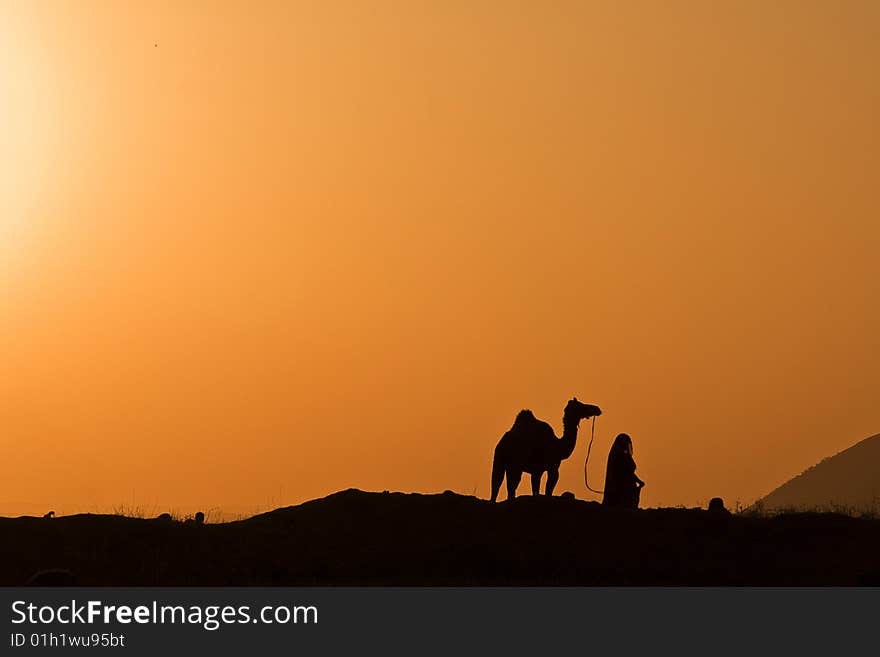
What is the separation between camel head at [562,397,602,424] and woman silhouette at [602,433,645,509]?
11.6 ft

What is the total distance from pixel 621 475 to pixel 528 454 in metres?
3.25

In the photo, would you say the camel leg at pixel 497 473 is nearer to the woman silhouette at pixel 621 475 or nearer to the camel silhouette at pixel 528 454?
the camel silhouette at pixel 528 454

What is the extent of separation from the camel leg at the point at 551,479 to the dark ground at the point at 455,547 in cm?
502

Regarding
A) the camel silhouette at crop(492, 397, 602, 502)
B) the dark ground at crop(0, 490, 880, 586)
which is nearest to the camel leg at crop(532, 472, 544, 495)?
the camel silhouette at crop(492, 397, 602, 502)

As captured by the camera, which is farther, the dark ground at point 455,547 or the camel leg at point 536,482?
the camel leg at point 536,482

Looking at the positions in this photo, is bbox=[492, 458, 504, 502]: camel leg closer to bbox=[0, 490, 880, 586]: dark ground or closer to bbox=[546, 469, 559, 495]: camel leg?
bbox=[546, 469, 559, 495]: camel leg

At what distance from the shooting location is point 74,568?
34.0 meters

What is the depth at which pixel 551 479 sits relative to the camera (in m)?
42.2

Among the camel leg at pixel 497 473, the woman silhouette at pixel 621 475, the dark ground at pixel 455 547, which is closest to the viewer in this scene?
the dark ground at pixel 455 547

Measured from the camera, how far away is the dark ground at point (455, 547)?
112 ft

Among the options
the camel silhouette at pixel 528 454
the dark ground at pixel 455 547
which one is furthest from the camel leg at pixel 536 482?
the dark ground at pixel 455 547

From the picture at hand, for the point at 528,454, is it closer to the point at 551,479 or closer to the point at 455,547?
the point at 551,479
